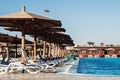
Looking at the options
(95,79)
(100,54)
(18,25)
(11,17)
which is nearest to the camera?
(95,79)

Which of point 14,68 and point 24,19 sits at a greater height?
point 24,19

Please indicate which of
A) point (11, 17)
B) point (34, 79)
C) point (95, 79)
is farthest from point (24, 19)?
point (95, 79)

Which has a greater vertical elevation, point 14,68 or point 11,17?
point 11,17

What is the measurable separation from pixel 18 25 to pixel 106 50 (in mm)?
53062

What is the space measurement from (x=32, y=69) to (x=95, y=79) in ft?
15.1

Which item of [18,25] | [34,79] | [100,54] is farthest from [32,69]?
[100,54]

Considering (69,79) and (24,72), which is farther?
(24,72)

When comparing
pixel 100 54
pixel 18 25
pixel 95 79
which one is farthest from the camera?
pixel 100 54

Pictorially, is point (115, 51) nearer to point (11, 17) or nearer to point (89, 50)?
point (89, 50)

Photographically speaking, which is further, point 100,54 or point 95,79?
point 100,54

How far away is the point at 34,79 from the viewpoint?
9234 millimetres

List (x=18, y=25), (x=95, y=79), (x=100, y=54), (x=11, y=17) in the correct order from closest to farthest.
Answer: (x=95, y=79), (x=11, y=17), (x=18, y=25), (x=100, y=54)

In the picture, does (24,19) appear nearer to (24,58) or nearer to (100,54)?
(24,58)

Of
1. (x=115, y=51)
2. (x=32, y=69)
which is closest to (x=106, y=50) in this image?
(x=115, y=51)
